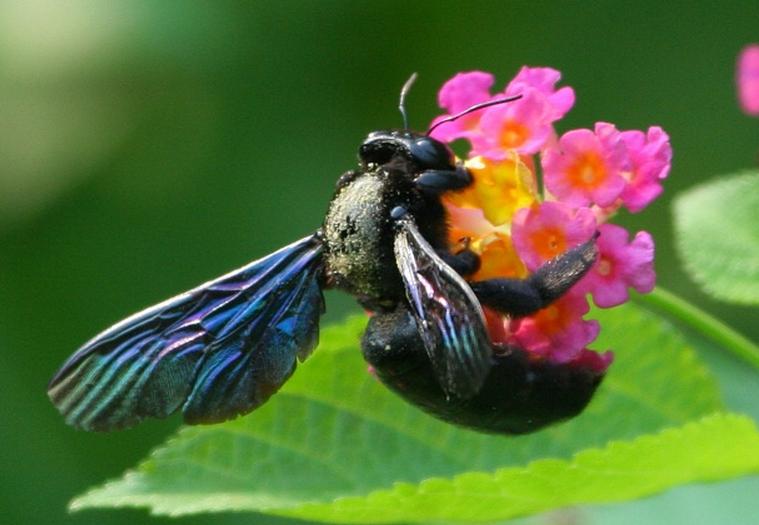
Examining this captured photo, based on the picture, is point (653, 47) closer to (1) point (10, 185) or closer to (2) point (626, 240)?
(1) point (10, 185)

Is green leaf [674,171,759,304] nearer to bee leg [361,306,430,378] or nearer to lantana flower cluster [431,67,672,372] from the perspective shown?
lantana flower cluster [431,67,672,372]

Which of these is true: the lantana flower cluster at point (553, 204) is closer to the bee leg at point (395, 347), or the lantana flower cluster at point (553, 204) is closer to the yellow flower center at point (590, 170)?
the yellow flower center at point (590, 170)

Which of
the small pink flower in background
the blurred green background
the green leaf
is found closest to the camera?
the green leaf

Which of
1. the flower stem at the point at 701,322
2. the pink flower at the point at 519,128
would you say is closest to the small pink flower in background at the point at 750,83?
the flower stem at the point at 701,322

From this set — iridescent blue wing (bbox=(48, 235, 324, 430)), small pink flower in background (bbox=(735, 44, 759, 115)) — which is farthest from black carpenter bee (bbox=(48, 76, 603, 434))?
small pink flower in background (bbox=(735, 44, 759, 115))

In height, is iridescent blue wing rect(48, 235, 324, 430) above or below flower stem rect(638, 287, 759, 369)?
above

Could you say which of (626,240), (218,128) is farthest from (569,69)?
(626,240)

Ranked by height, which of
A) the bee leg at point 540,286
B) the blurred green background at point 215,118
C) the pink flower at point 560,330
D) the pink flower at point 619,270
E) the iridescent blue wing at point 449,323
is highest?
→ the iridescent blue wing at point 449,323
